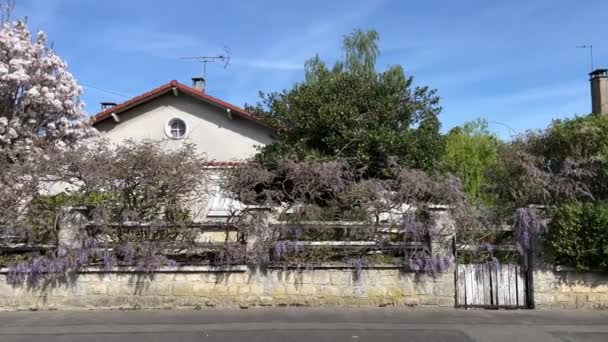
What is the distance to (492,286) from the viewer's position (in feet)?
31.3

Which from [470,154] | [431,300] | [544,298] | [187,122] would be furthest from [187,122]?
[544,298]

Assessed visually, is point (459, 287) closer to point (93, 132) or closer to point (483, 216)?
point (483, 216)

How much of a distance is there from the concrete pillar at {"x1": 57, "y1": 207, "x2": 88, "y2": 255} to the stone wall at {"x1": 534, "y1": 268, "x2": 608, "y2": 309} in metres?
7.72

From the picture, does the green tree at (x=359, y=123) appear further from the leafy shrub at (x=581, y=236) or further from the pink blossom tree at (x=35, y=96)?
the pink blossom tree at (x=35, y=96)

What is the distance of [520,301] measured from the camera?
952 cm

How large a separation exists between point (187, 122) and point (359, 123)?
8062 mm

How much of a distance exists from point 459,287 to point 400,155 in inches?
145

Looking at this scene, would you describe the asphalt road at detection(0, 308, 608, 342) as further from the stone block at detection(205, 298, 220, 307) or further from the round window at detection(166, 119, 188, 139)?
the round window at detection(166, 119, 188, 139)

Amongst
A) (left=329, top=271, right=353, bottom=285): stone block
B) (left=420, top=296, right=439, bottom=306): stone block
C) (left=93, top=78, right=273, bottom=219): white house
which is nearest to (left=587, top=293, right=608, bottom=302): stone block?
(left=420, top=296, right=439, bottom=306): stone block

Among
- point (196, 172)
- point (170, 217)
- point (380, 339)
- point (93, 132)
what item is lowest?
point (380, 339)

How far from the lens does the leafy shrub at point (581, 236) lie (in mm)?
9078

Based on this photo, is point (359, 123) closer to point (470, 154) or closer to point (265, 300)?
point (265, 300)

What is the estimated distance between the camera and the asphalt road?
7.56 meters

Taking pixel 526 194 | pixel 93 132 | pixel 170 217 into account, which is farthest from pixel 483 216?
pixel 93 132
